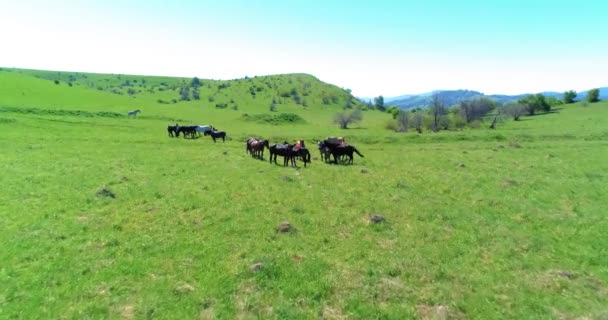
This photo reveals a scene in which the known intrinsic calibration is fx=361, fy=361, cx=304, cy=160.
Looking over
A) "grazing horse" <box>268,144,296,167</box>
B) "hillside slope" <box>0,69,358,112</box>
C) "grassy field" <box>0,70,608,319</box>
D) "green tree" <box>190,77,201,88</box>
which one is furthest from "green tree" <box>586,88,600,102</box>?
"green tree" <box>190,77,201,88</box>

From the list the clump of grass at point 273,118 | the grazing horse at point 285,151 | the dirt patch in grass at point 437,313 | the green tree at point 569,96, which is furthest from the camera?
the green tree at point 569,96

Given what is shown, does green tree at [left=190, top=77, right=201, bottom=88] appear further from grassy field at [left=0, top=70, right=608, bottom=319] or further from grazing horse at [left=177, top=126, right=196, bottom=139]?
grassy field at [left=0, top=70, right=608, bottom=319]

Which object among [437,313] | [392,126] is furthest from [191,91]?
[437,313]

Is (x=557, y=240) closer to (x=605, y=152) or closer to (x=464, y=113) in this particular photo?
(x=605, y=152)

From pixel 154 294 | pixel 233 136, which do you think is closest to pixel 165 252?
pixel 154 294

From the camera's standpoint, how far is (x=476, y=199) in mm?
20125

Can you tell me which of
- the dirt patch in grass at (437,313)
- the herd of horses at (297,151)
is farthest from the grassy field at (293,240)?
the herd of horses at (297,151)

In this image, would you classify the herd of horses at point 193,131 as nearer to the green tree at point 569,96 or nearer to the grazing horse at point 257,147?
the grazing horse at point 257,147

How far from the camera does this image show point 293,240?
45.0 feet

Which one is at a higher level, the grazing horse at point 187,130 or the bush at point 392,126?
the bush at point 392,126

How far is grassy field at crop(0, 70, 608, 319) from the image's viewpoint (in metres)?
9.76

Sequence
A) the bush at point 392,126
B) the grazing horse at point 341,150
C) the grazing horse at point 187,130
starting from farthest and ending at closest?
the bush at point 392,126 → the grazing horse at point 187,130 → the grazing horse at point 341,150

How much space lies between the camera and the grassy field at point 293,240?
9758 millimetres

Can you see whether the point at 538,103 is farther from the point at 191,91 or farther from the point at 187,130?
the point at 191,91
